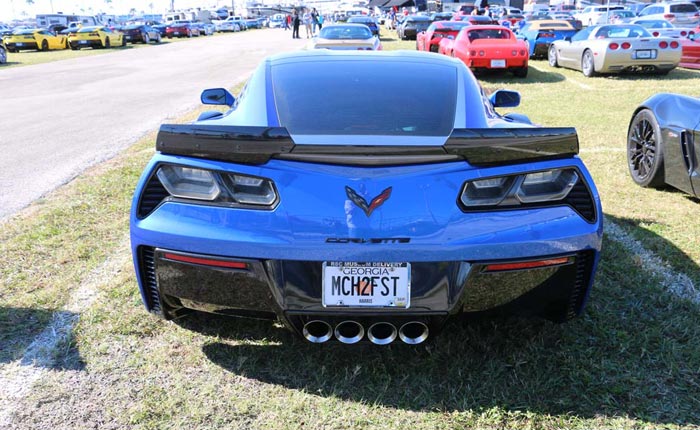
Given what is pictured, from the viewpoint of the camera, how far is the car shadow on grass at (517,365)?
2277 millimetres

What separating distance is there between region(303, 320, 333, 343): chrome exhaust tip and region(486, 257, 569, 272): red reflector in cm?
65

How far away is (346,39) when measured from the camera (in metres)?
14.4

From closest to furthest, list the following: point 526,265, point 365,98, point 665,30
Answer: point 526,265
point 365,98
point 665,30

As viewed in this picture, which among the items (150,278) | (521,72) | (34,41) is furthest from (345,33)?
(34,41)

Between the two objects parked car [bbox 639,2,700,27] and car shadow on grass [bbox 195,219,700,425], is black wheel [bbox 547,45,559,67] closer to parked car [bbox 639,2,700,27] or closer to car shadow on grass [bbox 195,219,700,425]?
parked car [bbox 639,2,700,27]

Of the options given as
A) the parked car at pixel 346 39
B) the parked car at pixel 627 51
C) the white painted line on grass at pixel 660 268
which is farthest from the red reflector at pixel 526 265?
the parked car at pixel 627 51

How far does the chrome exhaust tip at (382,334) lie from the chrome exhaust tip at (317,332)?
0.52 feet

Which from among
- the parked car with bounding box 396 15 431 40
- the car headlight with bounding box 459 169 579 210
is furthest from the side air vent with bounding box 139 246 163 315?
the parked car with bounding box 396 15 431 40

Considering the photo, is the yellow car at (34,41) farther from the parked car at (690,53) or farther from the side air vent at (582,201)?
the side air vent at (582,201)

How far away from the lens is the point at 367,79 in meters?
3.10

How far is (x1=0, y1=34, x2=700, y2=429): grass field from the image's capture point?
2215mm

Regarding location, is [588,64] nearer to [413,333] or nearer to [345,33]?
[345,33]

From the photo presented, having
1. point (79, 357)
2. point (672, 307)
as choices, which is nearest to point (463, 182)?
point (672, 307)

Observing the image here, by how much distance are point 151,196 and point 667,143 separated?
3.90 m
